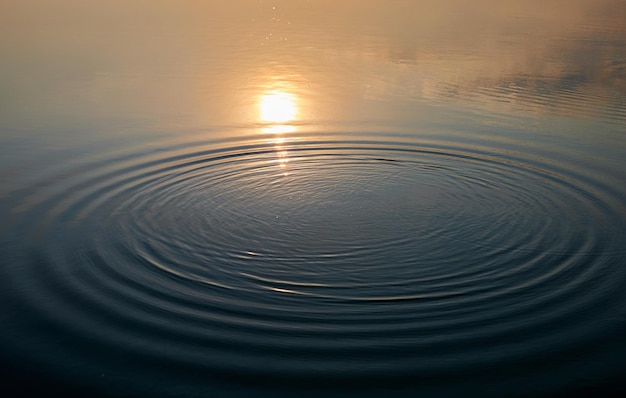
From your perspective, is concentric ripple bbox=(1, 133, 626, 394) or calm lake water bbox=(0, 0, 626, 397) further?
concentric ripple bbox=(1, 133, 626, 394)

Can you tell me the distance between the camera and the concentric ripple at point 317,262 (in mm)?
6902

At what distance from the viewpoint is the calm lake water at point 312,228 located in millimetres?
6691

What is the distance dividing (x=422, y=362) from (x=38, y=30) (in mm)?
24106

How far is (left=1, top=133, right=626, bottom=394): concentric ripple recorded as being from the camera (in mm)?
6902

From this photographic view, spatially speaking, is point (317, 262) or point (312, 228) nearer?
point (317, 262)

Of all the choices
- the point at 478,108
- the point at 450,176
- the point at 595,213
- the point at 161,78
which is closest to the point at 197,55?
the point at 161,78

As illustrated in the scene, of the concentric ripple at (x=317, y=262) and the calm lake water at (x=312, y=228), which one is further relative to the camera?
the concentric ripple at (x=317, y=262)

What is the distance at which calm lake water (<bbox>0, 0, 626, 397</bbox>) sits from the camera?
6.69 meters

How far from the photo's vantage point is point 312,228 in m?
9.77

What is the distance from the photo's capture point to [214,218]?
1011cm

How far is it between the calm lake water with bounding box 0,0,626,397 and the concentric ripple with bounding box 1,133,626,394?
3 cm

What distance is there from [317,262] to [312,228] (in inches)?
43.4

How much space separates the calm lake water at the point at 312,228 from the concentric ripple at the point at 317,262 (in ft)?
0.11

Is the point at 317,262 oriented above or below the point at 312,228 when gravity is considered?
below
